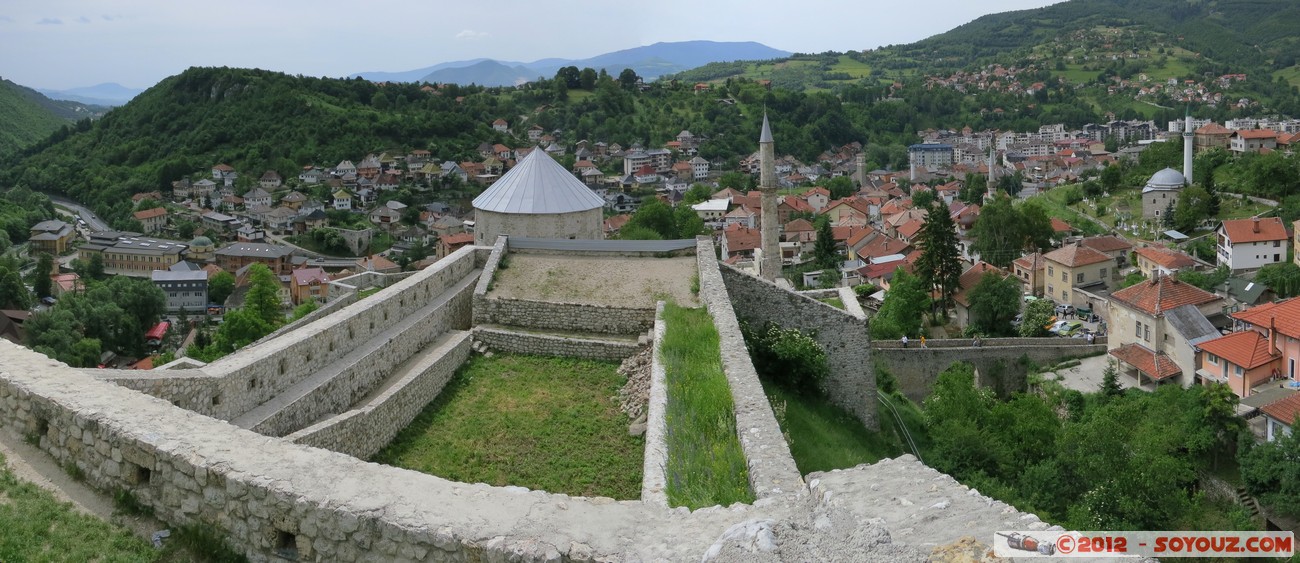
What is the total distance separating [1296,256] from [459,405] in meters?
36.1

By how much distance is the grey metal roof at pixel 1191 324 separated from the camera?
1000 inches

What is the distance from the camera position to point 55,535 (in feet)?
13.6

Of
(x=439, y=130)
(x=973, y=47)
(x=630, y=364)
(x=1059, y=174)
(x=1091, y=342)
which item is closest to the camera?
(x=630, y=364)

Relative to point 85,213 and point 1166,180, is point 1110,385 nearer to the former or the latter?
point 1166,180

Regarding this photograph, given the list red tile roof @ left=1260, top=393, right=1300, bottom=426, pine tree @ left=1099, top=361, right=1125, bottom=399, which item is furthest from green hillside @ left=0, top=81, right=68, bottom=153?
red tile roof @ left=1260, top=393, right=1300, bottom=426

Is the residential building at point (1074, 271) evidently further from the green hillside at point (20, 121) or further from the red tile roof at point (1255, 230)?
the green hillside at point (20, 121)

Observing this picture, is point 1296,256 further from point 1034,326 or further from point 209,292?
point 209,292

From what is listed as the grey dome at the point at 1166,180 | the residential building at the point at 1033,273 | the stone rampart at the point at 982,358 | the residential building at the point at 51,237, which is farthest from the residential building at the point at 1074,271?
the residential building at the point at 51,237

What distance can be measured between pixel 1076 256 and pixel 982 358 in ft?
33.9

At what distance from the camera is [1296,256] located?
3481 cm

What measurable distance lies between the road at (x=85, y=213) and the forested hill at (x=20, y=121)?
19857 millimetres

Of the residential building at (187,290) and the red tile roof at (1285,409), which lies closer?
the red tile roof at (1285,409)

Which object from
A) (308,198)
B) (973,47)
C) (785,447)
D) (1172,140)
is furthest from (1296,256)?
(973,47)

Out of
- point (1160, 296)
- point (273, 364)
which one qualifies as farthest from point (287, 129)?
point (273, 364)
